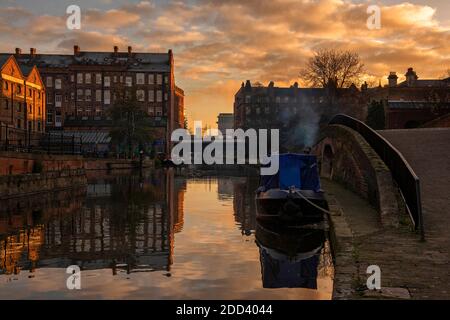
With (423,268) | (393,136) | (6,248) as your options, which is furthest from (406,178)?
(393,136)

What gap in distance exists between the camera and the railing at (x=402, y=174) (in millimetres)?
11925

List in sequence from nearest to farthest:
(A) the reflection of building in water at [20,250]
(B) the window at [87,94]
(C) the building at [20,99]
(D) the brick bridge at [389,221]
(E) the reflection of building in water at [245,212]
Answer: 1. (D) the brick bridge at [389,221]
2. (A) the reflection of building in water at [20,250]
3. (E) the reflection of building in water at [245,212]
4. (C) the building at [20,99]
5. (B) the window at [87,94]

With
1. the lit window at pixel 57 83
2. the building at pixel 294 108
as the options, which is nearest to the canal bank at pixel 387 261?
the building at pixel 294 108

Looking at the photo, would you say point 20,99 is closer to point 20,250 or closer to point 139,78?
point 139,78

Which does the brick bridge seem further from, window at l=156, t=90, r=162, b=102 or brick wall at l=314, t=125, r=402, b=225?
window at l=156, t=90, r=162, b=102

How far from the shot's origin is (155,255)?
12.1m

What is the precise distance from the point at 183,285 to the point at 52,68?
9496cm

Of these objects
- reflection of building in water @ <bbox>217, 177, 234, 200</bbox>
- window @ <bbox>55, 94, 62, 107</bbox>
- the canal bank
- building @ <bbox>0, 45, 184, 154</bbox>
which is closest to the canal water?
the canal bank

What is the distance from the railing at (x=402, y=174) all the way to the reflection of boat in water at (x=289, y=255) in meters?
2.53

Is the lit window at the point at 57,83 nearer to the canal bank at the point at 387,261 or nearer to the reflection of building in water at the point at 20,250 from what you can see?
the reflection of building in water at the point at 20,250

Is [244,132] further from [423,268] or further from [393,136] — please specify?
[423,268]

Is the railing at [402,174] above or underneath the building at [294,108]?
underneath

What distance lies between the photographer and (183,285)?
9.30 metres

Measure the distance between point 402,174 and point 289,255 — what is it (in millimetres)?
4324
